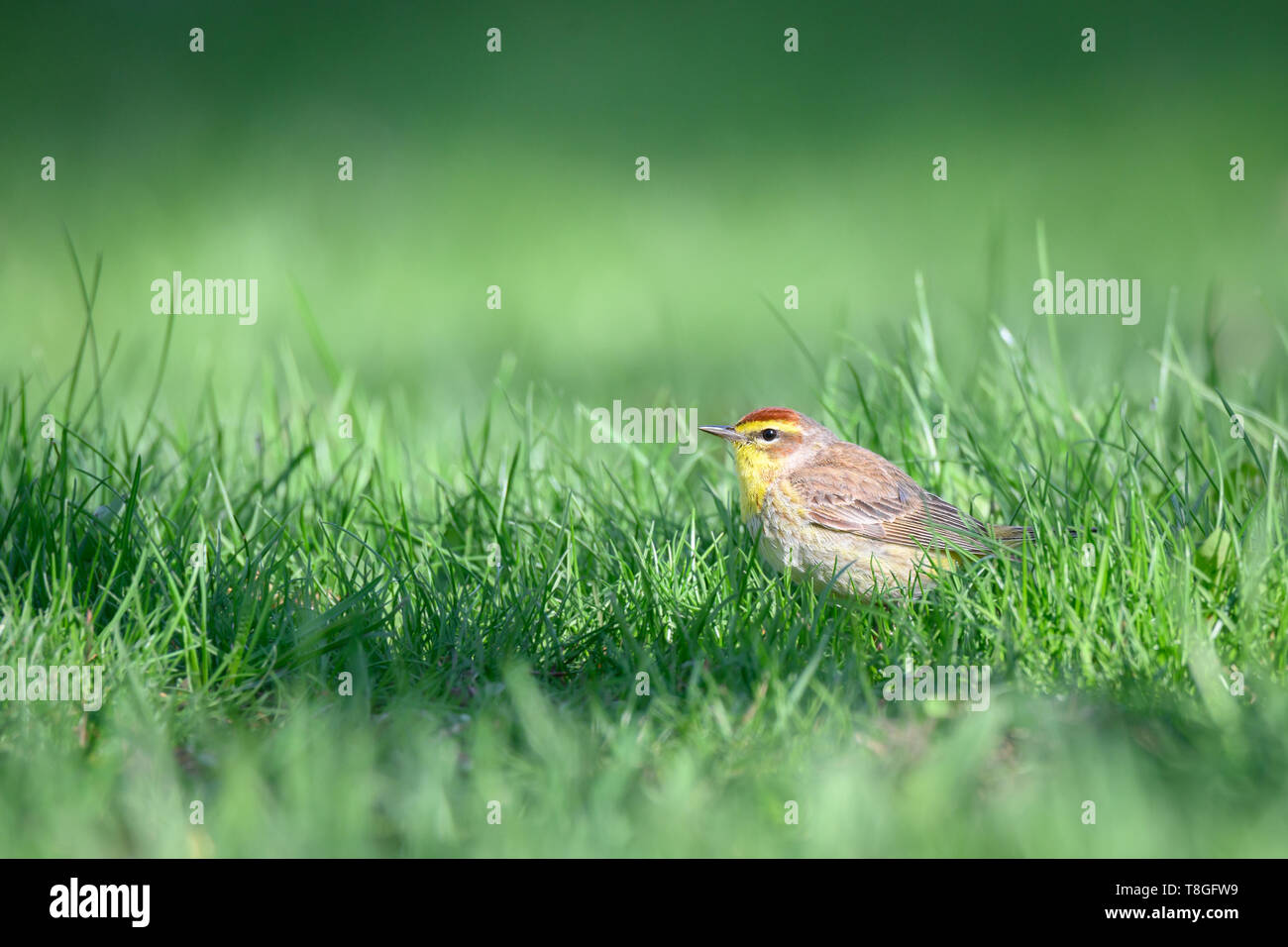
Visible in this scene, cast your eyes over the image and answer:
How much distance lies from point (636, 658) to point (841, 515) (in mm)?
1407

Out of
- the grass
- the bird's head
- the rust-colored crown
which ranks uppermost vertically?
the rust-colored crown

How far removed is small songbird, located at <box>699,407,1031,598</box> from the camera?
16.0 feet

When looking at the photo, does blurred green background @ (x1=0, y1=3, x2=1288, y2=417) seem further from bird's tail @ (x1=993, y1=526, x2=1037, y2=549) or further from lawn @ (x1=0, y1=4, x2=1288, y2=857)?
bird's tail @ (x1=993, y1=526, x2=1037, y2=549)

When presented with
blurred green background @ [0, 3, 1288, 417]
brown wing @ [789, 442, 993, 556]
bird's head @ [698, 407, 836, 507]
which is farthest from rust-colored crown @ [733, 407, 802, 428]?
blurred green background @ [0, 3, 1288, 417]

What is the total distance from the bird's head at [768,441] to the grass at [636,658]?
10.8 inches

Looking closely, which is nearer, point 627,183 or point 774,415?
point 774,415

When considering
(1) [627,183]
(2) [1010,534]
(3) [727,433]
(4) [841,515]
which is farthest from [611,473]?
(1) [627,183]

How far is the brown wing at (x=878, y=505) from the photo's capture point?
497cm

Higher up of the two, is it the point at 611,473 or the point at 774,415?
the point at 774,415

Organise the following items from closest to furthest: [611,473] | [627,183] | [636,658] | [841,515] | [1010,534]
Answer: [636,658] → [1010,534] → [841,515] → [611,473] → [627,183]

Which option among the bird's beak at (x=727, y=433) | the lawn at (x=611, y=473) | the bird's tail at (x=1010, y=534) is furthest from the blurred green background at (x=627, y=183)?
the bird's tail at (x=1010, y=534)

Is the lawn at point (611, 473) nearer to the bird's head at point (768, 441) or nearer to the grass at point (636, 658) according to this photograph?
the grass at point (636, 658)

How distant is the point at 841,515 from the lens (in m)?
5.10

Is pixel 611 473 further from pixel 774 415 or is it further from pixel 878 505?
pixel 878 505
